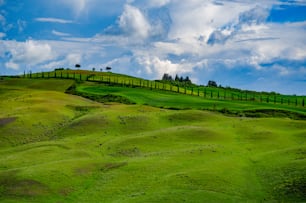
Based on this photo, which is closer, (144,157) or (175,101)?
(144,157)

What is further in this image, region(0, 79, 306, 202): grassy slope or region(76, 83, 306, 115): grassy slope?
region(76, 83, 306, 115): grassy slope

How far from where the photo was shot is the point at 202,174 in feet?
152

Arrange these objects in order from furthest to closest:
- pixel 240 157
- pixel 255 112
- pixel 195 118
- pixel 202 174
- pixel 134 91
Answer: pixel 134 91
pixel 255 112
pixel 195 118
pixel 240 157
pixel 202 174

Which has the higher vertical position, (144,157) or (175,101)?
(175,101)

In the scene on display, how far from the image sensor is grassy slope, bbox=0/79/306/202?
42812 mm

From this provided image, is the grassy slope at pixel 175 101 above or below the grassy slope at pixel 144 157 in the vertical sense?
above

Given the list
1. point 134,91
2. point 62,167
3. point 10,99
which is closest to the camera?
point 62,167

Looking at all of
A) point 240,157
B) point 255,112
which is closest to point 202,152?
point 240,157

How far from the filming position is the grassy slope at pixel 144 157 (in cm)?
4281

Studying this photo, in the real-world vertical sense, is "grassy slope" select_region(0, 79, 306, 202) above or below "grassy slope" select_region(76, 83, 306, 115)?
below

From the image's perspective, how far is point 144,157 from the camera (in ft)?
184

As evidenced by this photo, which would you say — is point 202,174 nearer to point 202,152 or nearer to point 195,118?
point 202,152

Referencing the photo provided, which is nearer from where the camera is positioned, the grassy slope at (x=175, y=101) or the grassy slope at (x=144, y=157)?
the grassy slope at (x=144, y=157)

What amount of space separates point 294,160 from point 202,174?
38.6ft
